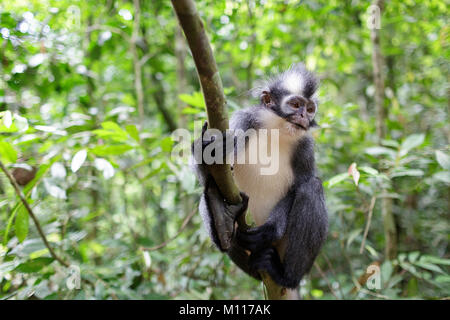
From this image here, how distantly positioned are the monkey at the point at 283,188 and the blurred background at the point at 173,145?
0.37 metres

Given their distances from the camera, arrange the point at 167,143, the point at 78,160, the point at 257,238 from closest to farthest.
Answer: the point at 78,160 → the point at 257,238 → the point at 167,143

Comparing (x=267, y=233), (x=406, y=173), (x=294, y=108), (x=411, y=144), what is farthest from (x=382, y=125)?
(x=267, y=233)

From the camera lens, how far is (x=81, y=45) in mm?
6281

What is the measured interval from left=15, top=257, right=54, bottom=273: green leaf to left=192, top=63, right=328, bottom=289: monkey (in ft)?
4.78

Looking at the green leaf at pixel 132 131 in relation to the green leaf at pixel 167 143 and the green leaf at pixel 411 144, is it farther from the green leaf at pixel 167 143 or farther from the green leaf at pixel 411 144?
the green leaf at pixel 411 144

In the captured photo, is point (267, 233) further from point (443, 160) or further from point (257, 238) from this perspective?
point (443, 160)

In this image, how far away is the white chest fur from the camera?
3.79 m

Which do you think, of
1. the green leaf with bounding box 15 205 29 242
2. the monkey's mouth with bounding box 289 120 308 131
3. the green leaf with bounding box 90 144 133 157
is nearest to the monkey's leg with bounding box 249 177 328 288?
the monkey's mouth with bounding box 289 120 308 131

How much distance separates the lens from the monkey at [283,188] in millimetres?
3486

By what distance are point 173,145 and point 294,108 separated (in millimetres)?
1597

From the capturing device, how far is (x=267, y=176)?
3.86 meters

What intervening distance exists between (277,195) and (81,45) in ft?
14.7
